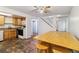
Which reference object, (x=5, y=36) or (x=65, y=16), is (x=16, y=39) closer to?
(x=5, y=36)

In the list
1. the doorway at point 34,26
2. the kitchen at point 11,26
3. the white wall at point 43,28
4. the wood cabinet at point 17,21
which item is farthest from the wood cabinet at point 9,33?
the white wall at point 43,28

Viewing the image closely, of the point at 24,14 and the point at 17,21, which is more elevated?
the point at 24,14

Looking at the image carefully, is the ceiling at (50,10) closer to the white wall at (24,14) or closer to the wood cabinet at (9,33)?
the white wall at (24,14)

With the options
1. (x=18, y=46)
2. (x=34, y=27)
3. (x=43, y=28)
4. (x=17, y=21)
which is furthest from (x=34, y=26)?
(x=18, y=46)

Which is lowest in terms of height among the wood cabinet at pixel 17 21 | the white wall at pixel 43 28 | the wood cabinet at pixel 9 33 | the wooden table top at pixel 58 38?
the wooden table top at pixel 58 38

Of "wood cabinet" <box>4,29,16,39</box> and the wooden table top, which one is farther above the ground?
"wood cabinet" <box>4,29,16,39</box>

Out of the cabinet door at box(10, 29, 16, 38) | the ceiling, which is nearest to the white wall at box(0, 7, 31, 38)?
the ceiling

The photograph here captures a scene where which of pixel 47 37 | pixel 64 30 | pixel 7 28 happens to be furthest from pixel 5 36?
pixel 64 30

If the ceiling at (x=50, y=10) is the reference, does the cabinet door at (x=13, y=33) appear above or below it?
below

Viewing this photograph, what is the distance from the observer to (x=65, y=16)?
1549mm

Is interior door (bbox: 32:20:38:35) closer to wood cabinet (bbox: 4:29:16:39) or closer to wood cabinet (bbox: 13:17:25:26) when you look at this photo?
wood cabinet (bbox: 13:17:25:26)

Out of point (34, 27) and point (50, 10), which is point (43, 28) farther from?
point (50, 10)

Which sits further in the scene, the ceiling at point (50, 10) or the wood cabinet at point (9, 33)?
the wood cabinet at point (9, 33)
